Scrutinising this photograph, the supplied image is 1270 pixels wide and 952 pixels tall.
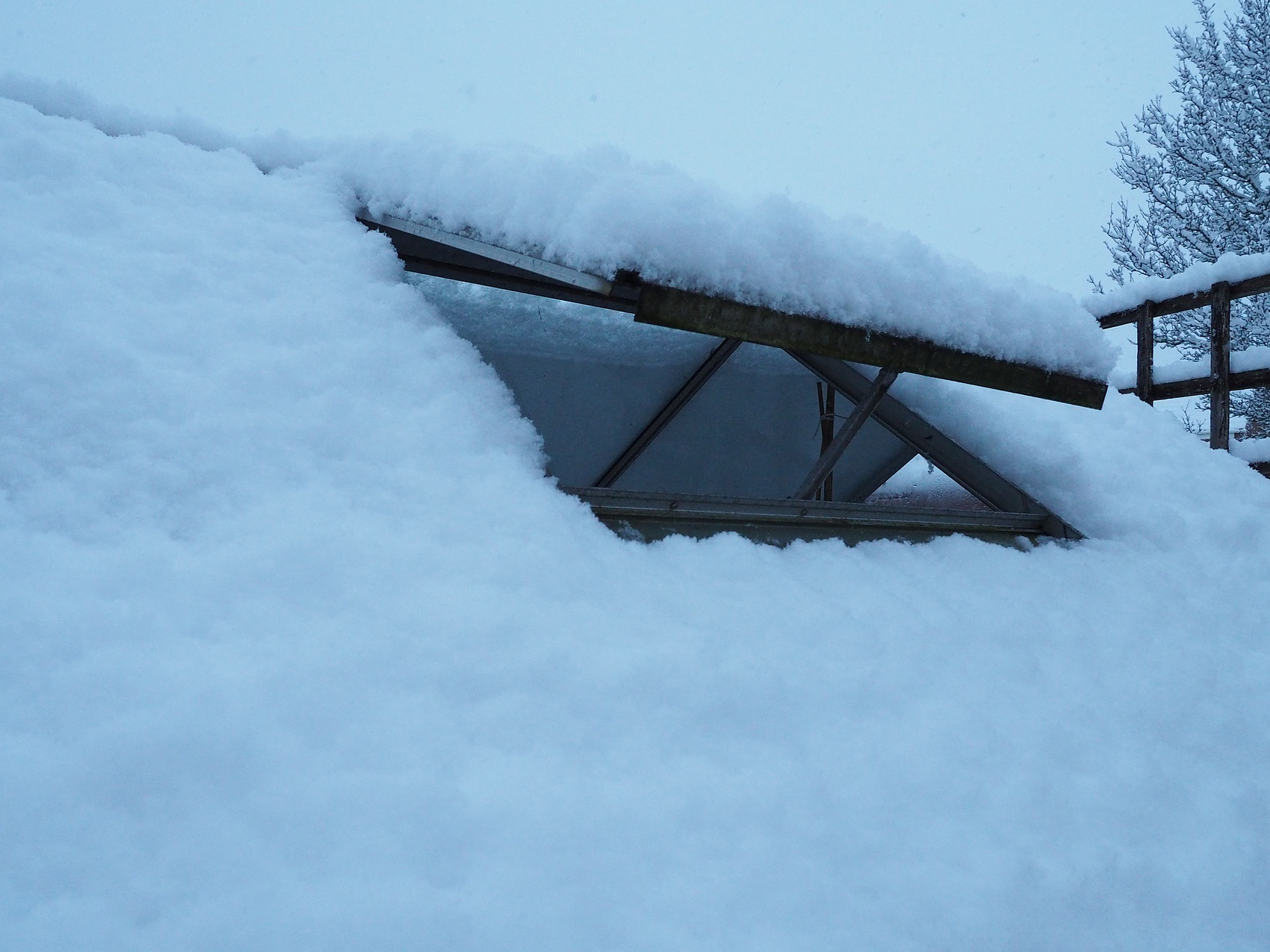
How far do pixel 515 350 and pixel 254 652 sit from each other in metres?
2.27

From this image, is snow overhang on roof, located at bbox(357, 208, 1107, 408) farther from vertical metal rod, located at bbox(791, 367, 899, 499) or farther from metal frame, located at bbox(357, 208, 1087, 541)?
vertical metal rod, located at bbox(791, 367, 899, 499)

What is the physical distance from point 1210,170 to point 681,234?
1418 centimetres

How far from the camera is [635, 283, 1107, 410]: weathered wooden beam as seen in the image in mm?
2195

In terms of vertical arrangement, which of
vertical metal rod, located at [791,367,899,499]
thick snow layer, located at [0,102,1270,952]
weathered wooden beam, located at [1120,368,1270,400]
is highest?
weathered wooden beam, located at [1120,368,1270,400]

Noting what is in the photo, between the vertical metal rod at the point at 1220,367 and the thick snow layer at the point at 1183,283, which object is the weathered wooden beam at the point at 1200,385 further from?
the thick snow layer at the point at 1183,283

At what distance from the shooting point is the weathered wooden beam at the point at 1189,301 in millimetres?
5145

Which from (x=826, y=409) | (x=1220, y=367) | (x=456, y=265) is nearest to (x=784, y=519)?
(x=456, y=265)

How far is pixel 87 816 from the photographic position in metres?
1.16

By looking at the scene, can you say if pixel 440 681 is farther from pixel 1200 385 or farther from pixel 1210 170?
pixel 1210 170

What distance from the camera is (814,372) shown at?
3.54 m

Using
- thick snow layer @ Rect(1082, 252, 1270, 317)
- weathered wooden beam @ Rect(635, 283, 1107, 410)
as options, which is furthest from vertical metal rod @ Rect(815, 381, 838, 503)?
thick snow layer @ Rect(1082, 252, 1270, 317)

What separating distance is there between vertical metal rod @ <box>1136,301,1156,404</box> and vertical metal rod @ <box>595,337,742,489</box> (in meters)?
3.82

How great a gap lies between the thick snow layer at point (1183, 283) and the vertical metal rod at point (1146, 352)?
8 cm

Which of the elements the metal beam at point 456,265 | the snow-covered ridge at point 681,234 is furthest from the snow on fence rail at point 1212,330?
the metal beam at point 456,265
